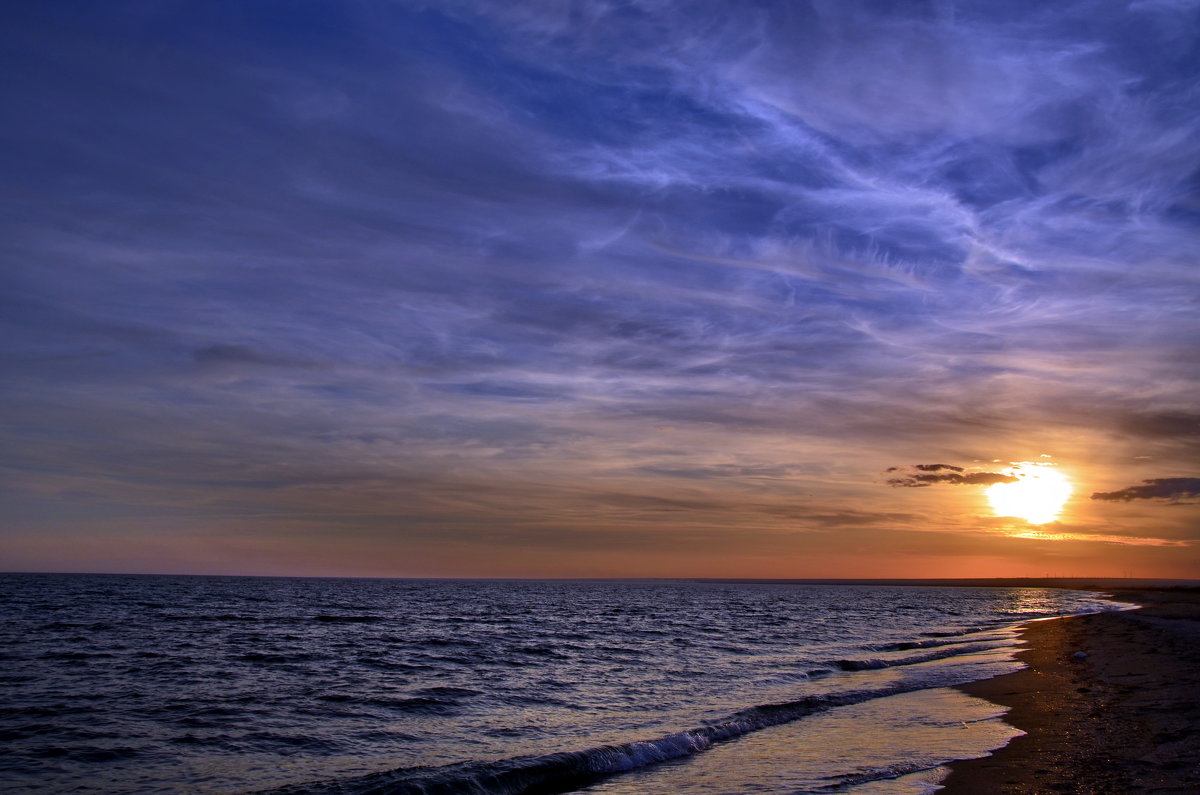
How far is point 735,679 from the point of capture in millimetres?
31531

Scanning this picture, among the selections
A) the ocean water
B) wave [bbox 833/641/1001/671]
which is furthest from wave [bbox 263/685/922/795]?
wave [bbox 833/641/1001/671]

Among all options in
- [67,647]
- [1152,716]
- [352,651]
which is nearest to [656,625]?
[352,651]

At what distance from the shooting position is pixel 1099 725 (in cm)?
1844

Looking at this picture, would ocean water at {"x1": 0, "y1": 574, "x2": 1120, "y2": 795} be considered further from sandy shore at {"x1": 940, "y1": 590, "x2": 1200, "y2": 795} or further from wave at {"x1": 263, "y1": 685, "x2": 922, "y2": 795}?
sandy shore at {"x1": 940, "y1": 590, "x2": 1200, "y2": 795}

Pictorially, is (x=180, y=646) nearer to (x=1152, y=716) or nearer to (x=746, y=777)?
(x=746, y=777)

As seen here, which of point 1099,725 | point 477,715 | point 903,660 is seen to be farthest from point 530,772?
point 903,660

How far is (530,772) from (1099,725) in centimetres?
1375

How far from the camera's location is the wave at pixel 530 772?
1522cm

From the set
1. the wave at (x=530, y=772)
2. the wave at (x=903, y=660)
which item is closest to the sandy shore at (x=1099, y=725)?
the wave at (x=903, y=660)

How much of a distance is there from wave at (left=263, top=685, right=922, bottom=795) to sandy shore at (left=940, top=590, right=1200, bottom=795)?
6.49 metres

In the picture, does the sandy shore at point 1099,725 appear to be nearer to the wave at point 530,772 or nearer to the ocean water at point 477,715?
the ocean water at point 477,715

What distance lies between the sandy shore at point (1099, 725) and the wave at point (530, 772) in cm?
649

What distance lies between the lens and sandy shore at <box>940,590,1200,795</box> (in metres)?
13.4

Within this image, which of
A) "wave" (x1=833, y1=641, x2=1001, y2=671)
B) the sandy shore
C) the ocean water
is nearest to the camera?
the sandy shore
